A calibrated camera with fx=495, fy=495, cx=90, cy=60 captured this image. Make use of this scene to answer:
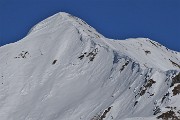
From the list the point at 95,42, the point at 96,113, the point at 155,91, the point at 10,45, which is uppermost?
the point at 10,45

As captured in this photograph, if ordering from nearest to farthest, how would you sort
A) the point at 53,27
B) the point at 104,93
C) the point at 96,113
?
the point at 96,113 → the point at 104,93 → the point at 53,27

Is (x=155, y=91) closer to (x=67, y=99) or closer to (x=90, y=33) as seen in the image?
(x=67, y=99)

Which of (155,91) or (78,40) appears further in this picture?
(78,40)

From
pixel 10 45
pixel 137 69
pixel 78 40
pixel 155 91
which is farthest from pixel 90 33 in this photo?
pixel 155 91

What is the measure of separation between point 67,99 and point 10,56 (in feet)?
60.9

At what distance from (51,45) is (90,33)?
6.49 meters

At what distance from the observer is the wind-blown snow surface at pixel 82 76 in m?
45.5

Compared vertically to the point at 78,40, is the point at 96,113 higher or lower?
lower

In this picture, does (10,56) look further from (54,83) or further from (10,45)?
(54,83)

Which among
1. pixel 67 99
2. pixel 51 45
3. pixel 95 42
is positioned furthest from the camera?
pixel 51 45

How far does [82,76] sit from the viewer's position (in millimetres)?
64438

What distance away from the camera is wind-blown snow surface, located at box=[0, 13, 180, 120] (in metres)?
45.5

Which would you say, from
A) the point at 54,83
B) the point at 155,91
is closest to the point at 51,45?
the point at 54,83

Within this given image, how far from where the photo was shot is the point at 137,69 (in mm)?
53875
